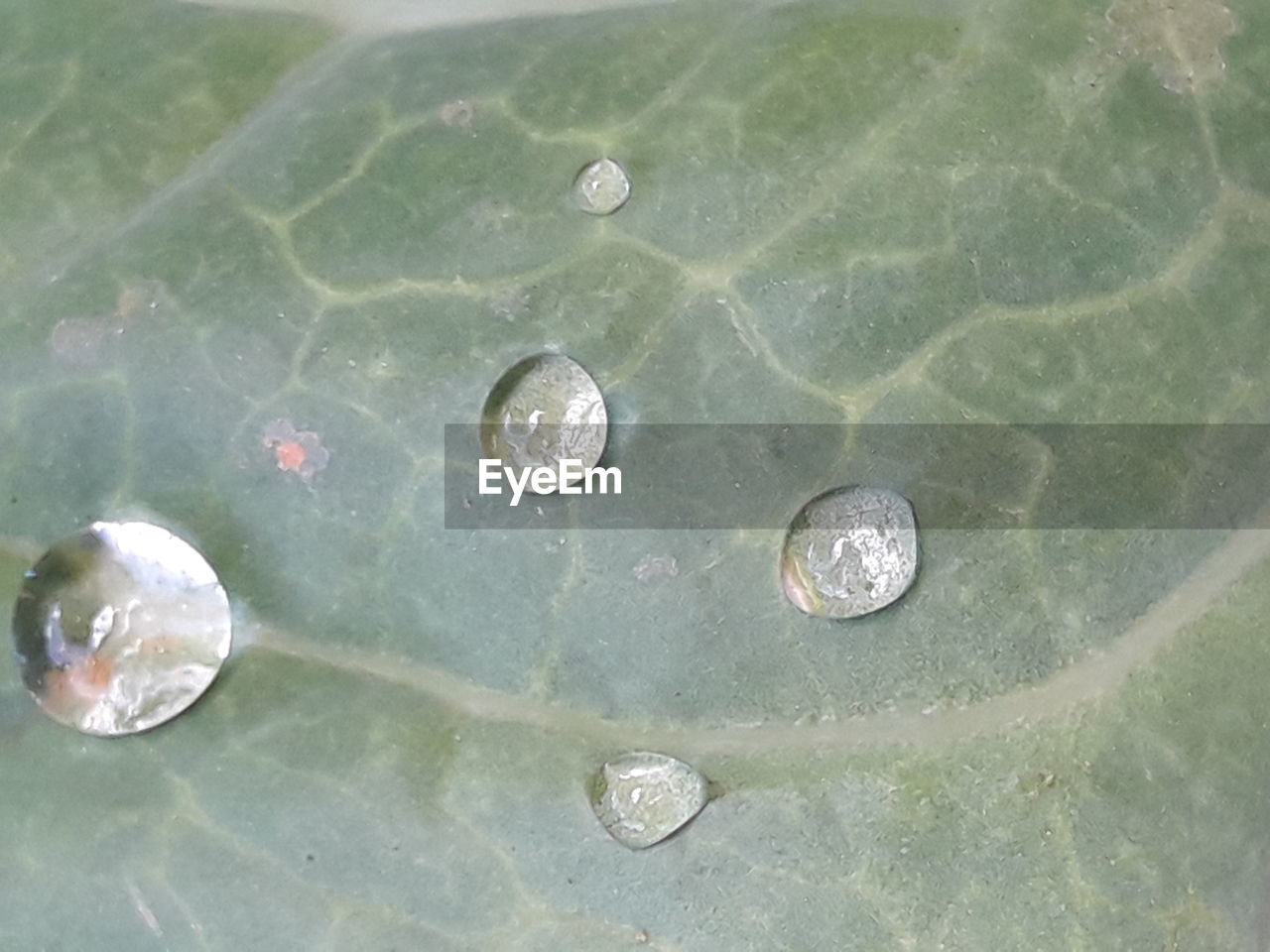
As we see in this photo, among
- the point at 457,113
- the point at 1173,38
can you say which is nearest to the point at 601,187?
the point at 457,113

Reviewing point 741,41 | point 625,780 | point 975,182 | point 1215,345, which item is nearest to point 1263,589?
point 1215,345

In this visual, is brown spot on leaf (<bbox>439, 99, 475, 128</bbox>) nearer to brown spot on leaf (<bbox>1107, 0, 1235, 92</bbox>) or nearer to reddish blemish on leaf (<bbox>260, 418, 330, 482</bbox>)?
reddish blemish on leaf (<bbox>260, 418, 330, 482</bbox>)

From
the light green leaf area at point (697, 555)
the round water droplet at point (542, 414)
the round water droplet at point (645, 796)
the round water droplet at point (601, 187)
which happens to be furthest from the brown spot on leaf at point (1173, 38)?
the round water droplet at point (645, 796)

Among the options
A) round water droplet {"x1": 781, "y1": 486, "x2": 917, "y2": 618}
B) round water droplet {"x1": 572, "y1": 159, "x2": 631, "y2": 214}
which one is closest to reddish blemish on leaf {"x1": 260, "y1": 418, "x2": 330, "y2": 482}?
round water droplet {"x1": 572, "y1": 159, "x2": 631, "y2": 214}

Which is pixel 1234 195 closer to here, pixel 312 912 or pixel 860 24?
pixel 860 24

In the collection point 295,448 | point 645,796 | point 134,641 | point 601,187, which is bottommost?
point 645,796

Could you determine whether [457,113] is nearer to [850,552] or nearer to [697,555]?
[697,555]

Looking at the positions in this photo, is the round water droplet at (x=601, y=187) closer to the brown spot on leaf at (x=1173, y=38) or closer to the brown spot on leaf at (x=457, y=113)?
the brown spot on leaf at (x=457, y=113)
